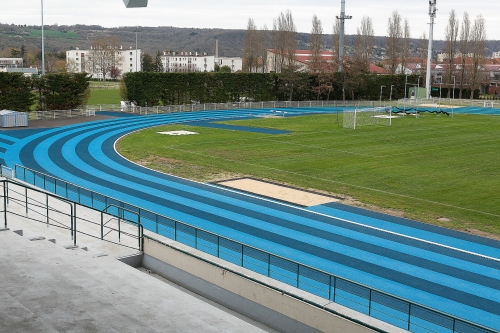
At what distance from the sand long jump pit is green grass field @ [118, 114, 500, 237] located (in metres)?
0.93

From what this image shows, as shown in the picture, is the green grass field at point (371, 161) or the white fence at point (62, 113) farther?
the white fence at point (62, 113)

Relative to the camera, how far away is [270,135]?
42.0 metres

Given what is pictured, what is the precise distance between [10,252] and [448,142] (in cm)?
3256

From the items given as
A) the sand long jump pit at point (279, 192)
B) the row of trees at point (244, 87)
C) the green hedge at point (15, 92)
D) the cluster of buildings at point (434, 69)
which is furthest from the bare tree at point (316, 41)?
the sand long jump pit at point (279, 192)

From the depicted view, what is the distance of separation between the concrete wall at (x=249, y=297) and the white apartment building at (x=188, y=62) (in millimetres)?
165846

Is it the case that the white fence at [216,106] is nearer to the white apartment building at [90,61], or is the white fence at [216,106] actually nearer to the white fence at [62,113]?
the white fence at [62,113]

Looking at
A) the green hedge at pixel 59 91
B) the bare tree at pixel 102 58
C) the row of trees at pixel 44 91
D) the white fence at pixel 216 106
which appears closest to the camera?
the row of trees at pixel 44 91

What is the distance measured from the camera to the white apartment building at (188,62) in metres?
180

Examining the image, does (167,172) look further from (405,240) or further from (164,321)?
(164,321)

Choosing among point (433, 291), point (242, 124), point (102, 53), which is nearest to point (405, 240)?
point (433, 291)

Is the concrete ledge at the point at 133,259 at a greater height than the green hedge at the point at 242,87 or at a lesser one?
lesser

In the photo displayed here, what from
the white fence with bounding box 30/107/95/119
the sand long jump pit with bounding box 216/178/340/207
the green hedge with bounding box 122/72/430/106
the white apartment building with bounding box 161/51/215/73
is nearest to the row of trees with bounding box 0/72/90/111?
the white fence with bounding box 30/107/95/119

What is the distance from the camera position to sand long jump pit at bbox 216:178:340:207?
2333cm

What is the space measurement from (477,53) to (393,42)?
14058mm
